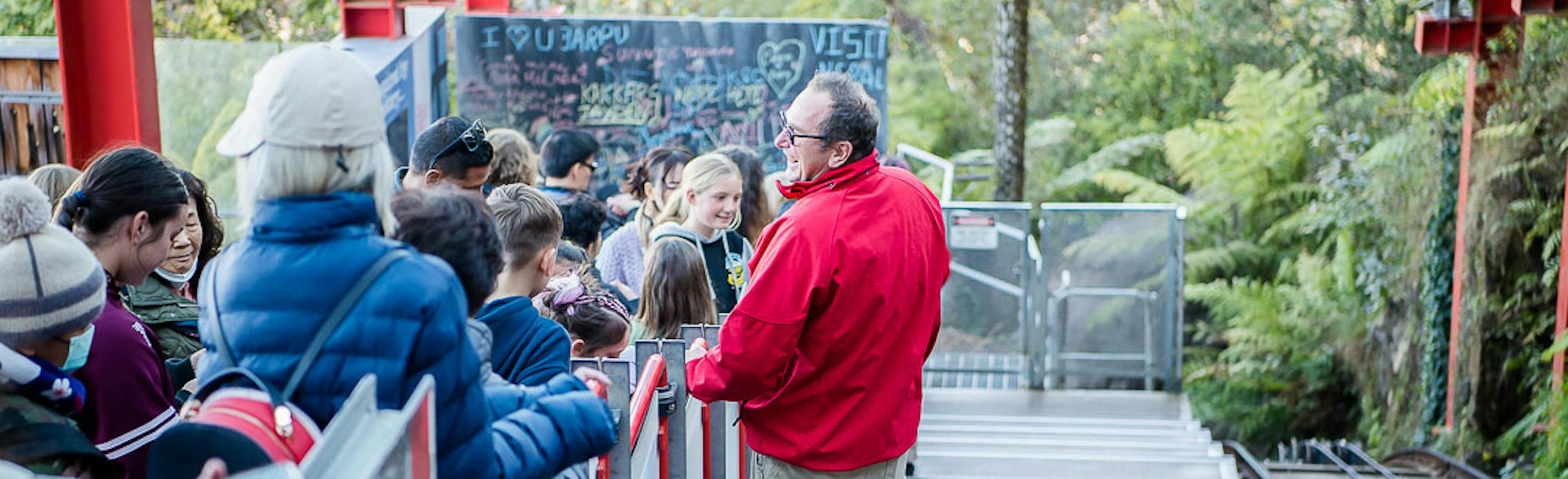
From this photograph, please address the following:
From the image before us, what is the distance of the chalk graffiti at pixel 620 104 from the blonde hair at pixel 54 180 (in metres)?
6.24

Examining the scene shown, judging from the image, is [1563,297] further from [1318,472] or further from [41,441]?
[41,441]

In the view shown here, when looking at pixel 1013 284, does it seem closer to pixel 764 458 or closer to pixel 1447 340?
pixel 1447 340

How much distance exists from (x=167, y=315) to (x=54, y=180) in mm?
545

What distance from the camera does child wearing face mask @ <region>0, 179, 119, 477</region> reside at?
2.33 metres

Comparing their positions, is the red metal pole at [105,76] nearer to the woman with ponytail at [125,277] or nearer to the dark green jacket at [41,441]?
the woman with ponytail at [125,277]

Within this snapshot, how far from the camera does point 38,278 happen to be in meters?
2.43

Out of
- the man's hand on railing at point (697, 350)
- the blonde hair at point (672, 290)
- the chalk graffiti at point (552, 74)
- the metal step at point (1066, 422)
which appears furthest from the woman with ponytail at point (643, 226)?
the metal step at point (1066, 422)

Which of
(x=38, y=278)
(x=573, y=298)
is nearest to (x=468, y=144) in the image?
(x=573, y=298)

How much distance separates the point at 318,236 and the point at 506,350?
80cm

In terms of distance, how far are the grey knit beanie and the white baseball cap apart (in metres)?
0.54

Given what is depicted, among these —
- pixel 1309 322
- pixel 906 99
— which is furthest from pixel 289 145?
pixel 906 99

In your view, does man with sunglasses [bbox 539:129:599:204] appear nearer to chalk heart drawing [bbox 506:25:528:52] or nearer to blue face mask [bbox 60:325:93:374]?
blue face mask [bbox 60:325:93:374]

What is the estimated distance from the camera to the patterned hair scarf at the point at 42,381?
2354 mm

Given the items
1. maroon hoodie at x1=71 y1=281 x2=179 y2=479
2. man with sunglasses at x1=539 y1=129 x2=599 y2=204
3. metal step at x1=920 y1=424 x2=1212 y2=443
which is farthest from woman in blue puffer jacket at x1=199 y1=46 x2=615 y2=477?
metal step at x1=920 y1=424 x2=1212 y2=443
